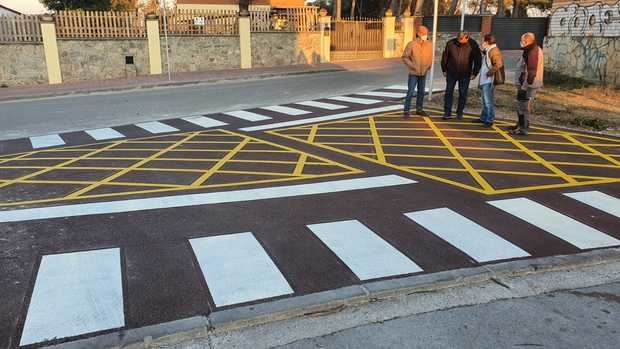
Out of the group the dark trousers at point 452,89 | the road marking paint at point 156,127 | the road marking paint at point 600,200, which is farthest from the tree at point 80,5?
the road marking paint at point 600,200

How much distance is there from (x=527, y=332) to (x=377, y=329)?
1.01 metres

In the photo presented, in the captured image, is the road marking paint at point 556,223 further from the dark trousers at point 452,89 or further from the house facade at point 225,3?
the house facade at point 225,3

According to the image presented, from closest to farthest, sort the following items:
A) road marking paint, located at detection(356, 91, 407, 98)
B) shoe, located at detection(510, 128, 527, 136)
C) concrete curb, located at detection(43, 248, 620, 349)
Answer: concrete curb, located at detection(43, 248, 620, 349) < shoe, located at detection(510, 128, 527, 136) < road marking paint, located at detection(356, 91, 407, 98)

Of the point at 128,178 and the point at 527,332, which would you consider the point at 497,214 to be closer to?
the point at 527,332

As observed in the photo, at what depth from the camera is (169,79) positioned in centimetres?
2098

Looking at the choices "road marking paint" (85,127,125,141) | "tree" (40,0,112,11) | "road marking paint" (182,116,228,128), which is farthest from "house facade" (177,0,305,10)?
"road marking paint" (85,127,125,141)

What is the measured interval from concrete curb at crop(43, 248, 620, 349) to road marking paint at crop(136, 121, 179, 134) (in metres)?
8.09

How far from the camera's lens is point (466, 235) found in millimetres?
5324

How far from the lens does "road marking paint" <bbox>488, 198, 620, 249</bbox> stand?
17.0 feet

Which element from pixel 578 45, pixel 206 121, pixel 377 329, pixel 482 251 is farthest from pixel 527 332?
pixel 578 45

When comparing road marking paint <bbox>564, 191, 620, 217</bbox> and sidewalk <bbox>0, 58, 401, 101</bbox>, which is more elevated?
sidewalk <bbox>0, 58, 401, 101</bbox>

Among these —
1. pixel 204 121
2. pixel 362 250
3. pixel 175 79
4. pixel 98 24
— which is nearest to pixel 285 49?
pixel 175 79

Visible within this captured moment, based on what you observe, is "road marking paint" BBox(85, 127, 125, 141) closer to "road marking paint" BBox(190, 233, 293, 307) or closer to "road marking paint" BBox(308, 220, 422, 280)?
"road marking paint" BBox(190, 233, 293, 307)

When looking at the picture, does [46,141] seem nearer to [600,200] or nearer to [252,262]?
[252,262]
